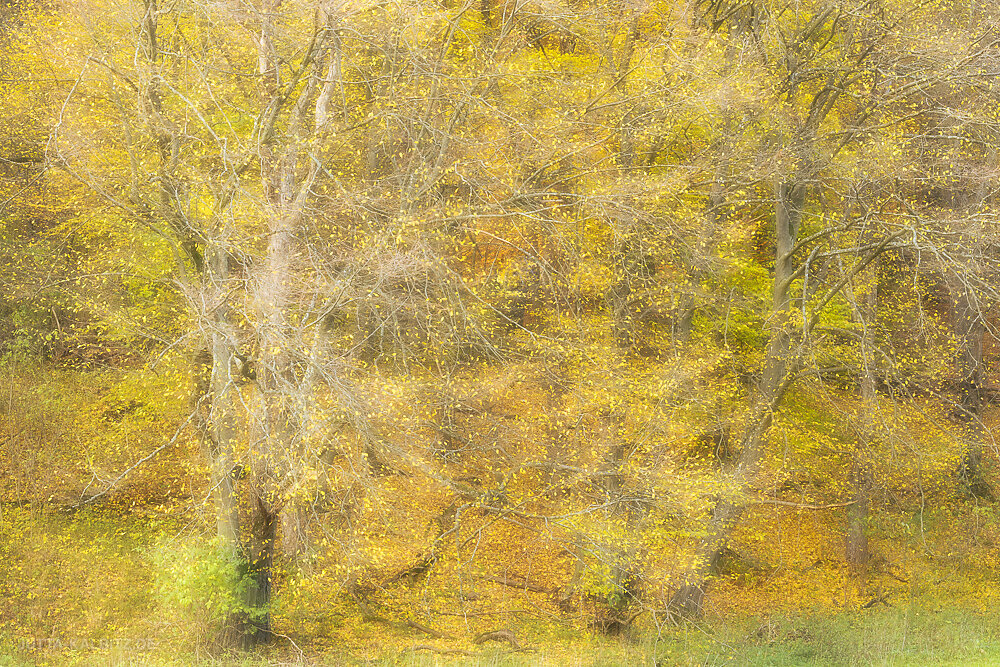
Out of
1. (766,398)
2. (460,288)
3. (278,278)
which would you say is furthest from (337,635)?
(766,398)

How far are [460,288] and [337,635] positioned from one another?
5.06 m

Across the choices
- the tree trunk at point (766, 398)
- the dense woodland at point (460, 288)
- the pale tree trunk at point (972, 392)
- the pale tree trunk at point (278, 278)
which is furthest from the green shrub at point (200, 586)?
the pale tree trunk at point (972, 392)

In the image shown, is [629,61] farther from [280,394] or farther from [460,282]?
[280,394]

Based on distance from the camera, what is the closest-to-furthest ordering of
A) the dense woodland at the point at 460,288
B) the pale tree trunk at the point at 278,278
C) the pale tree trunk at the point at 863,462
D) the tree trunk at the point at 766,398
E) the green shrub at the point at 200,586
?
the pale tree trunk at the point at 278,278 < the green shrub at the point at 200,586 < the dense woodland at the point at 460,288 < the pale tree trunk at the point at 863,462 < the tree trunk at the point at 766,398

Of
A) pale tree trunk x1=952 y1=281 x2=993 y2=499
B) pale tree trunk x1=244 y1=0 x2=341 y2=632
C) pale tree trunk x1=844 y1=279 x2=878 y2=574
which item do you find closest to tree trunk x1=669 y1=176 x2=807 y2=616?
pale tree trunk x1=844 y1=279 x2=878 y2=574

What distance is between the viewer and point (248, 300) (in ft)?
28.8

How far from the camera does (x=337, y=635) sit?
11.8 m

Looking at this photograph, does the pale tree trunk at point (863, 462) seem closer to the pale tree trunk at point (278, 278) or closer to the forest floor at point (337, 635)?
the forest floor at point (337, 635)

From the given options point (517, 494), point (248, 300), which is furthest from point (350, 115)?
point (517, 494)

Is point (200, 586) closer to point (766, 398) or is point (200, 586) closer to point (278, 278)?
point (278, 278)

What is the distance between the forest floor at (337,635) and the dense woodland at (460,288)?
5.4 inches

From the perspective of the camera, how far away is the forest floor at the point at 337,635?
9984 millimetres

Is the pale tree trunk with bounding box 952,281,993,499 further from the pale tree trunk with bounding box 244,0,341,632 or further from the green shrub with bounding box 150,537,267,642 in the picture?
the green shrub with bounding box 150,537,267,642

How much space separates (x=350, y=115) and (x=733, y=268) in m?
6.47
